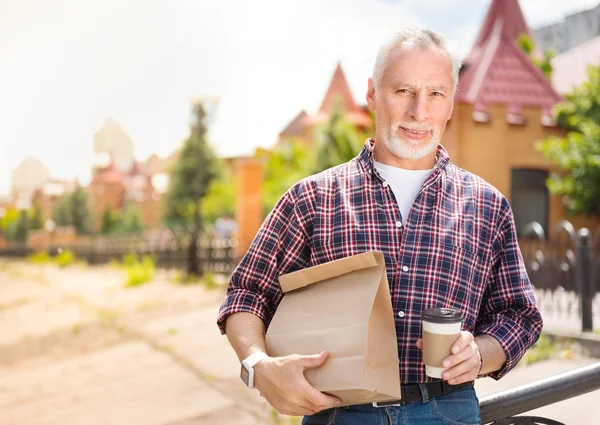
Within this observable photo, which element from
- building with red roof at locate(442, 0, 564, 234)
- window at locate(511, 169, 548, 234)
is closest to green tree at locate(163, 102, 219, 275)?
building with red roof at locate(442, 0, 564, 234)

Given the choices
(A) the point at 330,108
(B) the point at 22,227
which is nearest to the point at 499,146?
(A) the point at 330,108

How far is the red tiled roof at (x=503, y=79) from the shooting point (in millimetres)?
14211

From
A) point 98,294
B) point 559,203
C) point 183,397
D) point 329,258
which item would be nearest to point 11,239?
point 98,294

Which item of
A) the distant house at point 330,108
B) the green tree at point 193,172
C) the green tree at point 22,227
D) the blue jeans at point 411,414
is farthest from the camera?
the green tree at point 22,227

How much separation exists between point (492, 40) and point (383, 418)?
1567 cm

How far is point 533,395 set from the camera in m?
1.60

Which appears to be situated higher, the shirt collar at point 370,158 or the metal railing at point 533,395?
the shirt collar at point 370,158

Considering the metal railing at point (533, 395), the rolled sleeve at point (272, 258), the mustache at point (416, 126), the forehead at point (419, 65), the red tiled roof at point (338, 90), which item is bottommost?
the metal railing at point (533, 395)

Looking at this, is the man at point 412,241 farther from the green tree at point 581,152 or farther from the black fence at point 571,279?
the green tree at point 581,152

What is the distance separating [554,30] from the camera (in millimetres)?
23469

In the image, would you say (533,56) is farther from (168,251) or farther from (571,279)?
(168,251)

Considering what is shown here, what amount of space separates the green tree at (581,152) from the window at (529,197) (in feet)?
2.00

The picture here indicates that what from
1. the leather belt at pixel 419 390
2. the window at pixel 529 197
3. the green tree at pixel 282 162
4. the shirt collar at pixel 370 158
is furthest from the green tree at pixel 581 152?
the green tree at pixel 282 162

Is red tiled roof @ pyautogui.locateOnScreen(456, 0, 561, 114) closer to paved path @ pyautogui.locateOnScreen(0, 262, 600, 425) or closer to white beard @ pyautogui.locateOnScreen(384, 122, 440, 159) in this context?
paved path @ pyautogui.locateOnScreen(0, 262, 600, 425)
